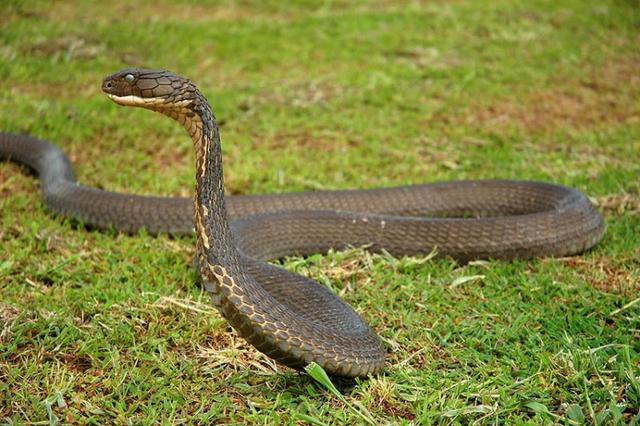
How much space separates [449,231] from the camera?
4.84m

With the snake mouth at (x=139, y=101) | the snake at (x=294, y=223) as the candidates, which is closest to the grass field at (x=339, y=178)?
the snake at (x=294, y=223)

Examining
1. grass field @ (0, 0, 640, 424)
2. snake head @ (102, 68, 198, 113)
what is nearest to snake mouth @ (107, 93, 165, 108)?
snake head @ (102, 68, 198, 113)

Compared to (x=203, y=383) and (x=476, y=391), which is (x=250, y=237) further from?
(x=476, y=391)

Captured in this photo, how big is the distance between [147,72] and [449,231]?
2.36 meters

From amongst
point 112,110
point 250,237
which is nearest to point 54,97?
point 112,110

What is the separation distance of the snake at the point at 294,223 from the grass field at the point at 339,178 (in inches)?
5.5

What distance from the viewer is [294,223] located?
5121mm

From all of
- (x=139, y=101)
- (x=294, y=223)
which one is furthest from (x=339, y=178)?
Answer: (x=139, y=101)

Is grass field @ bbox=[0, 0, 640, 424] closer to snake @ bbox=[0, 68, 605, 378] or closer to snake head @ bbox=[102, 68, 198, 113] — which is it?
snake @ bbox=[0, 68, 605, 378]

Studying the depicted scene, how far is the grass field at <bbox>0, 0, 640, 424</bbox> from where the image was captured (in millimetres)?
3215

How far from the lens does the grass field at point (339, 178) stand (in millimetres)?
3215

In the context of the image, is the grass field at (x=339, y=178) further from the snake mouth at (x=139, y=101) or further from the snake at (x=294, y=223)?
the snake mouth at (x=139, y=101)

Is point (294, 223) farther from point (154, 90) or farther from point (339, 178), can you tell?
point (154, 90)

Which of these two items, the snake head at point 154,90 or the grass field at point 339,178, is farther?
the grass field at point 339,178
